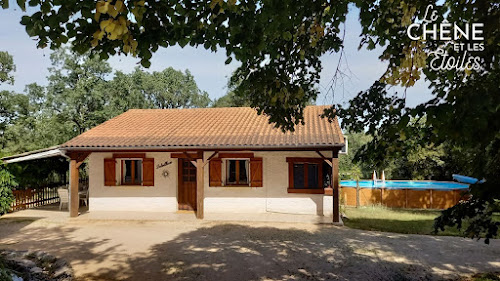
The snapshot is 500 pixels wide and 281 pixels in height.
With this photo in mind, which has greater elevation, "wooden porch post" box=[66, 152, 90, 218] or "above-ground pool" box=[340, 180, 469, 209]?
"wooden porch post" box=[66, 152, 90, 218]

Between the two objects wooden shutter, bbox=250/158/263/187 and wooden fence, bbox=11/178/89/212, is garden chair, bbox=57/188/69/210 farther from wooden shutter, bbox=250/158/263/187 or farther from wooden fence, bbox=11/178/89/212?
wooden shutter, bbox=250/158/263/187

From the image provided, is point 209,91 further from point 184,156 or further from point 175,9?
point 175,9

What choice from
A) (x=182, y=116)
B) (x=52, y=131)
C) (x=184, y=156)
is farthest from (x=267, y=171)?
(x=52, y=131)

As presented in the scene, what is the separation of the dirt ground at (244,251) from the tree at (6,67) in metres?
19.1

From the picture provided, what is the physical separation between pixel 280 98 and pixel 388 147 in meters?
1.59

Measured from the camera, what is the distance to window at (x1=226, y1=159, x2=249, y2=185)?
12.2 metres

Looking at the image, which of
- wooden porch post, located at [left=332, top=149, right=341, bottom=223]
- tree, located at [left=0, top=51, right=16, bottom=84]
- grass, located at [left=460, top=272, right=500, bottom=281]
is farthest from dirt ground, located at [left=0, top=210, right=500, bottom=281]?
tree, located at [left=0, top=51, right=16, bottom=84]

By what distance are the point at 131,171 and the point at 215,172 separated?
3.27 metres

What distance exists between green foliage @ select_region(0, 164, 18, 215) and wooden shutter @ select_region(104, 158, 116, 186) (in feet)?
10.6

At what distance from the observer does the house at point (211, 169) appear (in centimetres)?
1124

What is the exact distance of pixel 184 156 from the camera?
12.1 m

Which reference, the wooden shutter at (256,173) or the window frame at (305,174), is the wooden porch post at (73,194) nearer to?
the wooden shutter at (256,173)

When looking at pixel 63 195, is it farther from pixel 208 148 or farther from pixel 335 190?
pixel 335 190

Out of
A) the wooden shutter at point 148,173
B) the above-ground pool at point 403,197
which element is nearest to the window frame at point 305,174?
the above-ground pool at point 403,197
